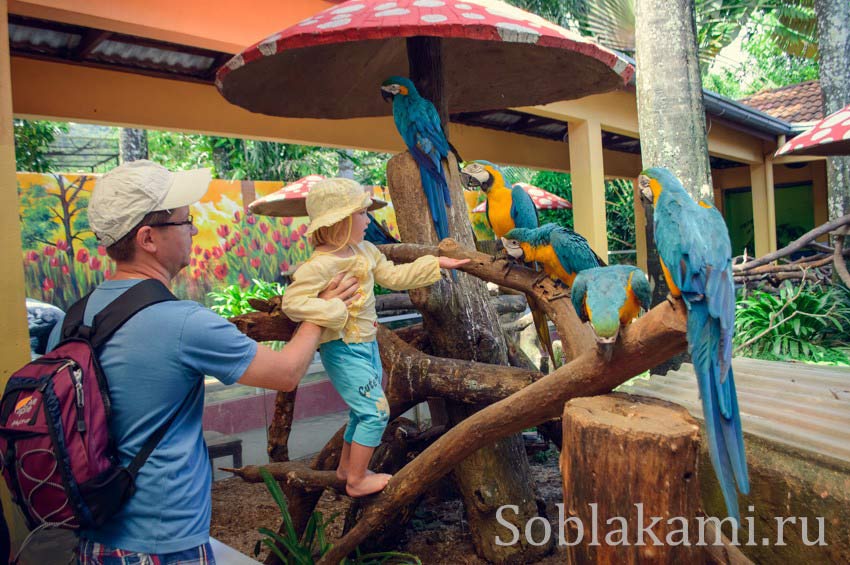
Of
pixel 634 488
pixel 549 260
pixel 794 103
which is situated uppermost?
pixel 794 103

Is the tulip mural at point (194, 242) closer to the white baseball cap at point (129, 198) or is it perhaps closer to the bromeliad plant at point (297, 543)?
the bromeliad plant at point (297, 543)

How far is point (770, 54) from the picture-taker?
78.6ft

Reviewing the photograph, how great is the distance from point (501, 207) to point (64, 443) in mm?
1976

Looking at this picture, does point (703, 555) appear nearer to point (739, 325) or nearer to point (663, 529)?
point (663, 529)

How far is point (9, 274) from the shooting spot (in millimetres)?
2521

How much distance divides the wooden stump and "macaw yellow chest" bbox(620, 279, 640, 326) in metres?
0.42

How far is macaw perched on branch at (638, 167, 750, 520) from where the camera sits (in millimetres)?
1398

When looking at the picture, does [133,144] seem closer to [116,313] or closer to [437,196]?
[437,196]

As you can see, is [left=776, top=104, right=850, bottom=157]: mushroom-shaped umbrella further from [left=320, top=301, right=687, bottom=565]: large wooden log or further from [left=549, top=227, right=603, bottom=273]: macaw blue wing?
[left=320, top=301, right=687, bottom=565]: large wooden log

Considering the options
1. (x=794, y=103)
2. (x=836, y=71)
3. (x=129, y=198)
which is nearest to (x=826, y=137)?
(x=836, y=71)

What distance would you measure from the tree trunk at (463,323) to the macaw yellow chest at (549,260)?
63 centimetres

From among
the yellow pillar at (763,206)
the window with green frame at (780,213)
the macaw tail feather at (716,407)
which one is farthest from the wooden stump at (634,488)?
the window with green frame at (780,213)

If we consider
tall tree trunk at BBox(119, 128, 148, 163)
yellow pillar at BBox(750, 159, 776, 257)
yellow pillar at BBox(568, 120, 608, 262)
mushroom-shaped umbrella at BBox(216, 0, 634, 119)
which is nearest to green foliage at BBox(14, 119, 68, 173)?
tall tree trunk at BBox(119, 128, 148, 163)

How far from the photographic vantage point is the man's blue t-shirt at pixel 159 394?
4.36ft
